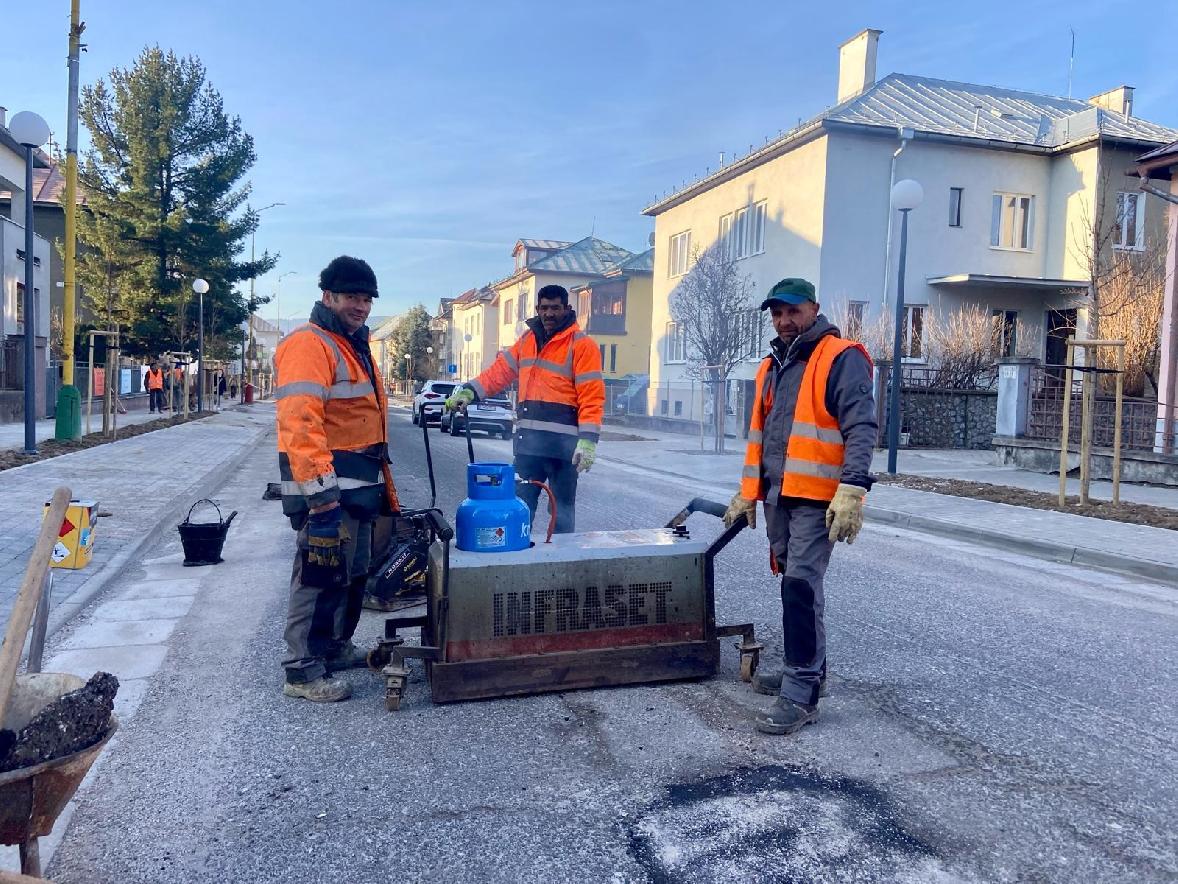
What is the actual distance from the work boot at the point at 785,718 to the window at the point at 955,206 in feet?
87.4

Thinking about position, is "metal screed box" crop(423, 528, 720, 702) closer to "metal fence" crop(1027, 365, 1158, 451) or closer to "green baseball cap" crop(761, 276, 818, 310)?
"green baseball cap" crop(761, 276, 818, 310)

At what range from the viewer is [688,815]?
10.4 ft

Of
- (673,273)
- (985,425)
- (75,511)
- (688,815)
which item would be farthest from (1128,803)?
(673,273)

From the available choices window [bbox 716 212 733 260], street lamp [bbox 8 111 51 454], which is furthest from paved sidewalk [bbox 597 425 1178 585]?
window [bbox 716 212 733 260]

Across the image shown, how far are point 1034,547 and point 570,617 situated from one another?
670 centimetres

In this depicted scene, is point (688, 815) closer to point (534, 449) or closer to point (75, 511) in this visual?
point (534, 449)

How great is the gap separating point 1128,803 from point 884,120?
2641 centimetres

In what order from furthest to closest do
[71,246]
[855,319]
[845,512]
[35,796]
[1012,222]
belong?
[1012,222] → [855,319] → [71,246] → [845,512] → [35,796]

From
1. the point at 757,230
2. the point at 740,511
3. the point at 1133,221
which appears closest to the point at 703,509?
the point at 740,511

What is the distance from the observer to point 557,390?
571 cm

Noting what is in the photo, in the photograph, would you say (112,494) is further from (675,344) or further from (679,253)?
(679,253)

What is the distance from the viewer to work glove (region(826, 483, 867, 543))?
3.81 meters

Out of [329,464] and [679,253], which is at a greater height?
[679,253]

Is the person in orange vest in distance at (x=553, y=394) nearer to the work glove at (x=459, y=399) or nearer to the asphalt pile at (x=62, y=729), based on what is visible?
the work glove at (x=459, y=399)
